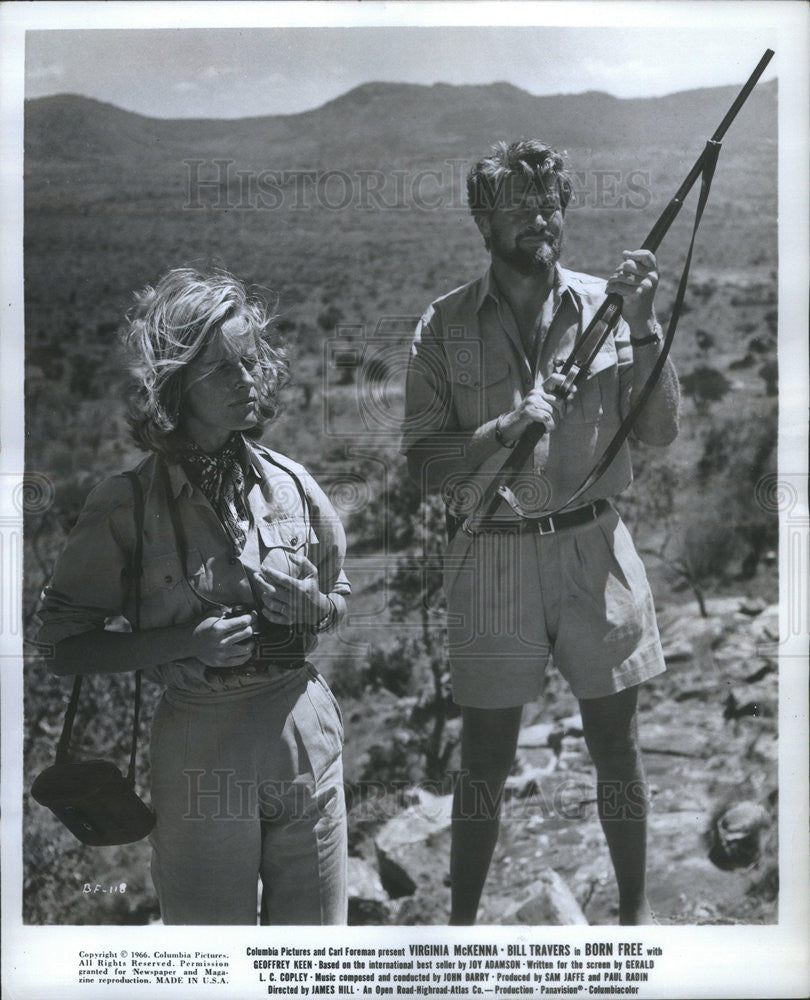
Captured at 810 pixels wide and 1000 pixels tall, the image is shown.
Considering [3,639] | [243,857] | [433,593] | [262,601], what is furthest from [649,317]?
[3,639]

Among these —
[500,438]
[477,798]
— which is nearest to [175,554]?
[500,438]

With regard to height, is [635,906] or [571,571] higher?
[571,571]

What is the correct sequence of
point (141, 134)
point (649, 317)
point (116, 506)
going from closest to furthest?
point (116, 506) → point (649, 317) → point (141, 134)

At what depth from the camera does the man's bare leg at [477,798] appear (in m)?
4.25

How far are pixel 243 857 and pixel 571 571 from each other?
1.44 m

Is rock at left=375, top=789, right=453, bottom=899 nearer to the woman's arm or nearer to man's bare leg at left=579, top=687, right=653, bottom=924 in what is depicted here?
man's bare leg at left=579, top=687, right=653, bottom=924

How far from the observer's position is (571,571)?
4117 millimetres

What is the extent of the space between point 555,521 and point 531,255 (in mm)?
920

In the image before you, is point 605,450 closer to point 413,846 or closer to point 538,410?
point 538,410

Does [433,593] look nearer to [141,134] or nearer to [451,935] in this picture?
[451,935]

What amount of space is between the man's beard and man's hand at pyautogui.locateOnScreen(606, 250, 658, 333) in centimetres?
22

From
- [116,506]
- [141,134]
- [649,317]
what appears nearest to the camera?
[116,506]

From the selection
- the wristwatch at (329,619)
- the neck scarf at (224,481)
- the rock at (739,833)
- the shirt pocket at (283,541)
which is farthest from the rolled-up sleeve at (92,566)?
the rock at (739,833)

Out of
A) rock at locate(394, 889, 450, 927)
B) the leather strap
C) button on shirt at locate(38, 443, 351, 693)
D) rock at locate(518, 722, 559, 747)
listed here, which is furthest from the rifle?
rock at locate(394, 889, 450, 927)
